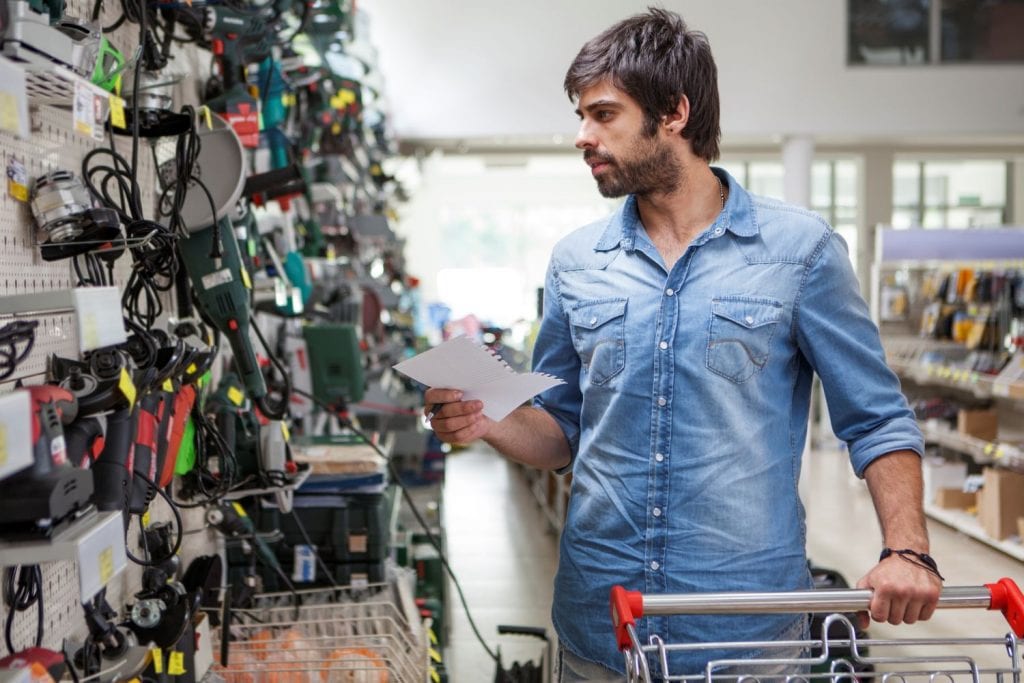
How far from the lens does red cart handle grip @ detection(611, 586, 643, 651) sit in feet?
4.63

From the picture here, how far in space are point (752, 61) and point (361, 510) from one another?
26.2ft

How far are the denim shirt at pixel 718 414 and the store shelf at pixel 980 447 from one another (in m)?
4.67

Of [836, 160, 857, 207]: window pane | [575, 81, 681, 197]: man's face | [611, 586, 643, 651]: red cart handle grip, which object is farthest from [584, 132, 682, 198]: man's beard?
[836, 160, 857, 207]: window pane

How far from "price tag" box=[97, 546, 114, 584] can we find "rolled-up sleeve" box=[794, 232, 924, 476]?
1106mm

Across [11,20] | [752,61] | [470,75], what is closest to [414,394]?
[470,75]

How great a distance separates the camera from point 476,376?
166cm

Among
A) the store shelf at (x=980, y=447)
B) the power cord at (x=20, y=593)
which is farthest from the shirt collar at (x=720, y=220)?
the store shelf at (x=980, y=447)

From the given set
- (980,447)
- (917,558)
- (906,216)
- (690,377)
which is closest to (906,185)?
(906,216)

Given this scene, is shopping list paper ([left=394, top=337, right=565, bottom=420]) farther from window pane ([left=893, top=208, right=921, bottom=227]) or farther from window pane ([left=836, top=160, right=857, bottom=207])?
window pane ([left=893, top=208, right=921, bottom=227])

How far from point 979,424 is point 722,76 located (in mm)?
4462

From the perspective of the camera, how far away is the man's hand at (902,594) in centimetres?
147

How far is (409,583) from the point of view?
3.38m

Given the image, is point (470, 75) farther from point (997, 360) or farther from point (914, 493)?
point (914, 493)

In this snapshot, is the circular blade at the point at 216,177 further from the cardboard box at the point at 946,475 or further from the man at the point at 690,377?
the cardboard box at the point at 946,475
